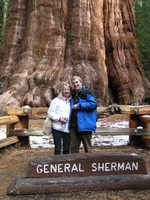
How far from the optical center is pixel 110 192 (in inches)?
145

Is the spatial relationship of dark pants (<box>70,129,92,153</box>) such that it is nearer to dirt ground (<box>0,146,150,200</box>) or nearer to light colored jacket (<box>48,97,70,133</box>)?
light colored jacket (<box>48,97,70,133</box>)

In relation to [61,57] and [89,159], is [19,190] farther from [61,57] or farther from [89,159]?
[61,57]

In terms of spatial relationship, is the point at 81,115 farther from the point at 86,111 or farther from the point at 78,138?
the point at 78,138

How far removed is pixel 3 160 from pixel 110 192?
9.01ft

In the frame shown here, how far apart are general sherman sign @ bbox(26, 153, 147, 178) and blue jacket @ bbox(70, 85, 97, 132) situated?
25.4 inches

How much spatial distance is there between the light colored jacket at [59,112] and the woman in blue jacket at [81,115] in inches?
3.4

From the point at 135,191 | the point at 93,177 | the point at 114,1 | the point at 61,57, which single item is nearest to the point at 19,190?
the point at 93,177

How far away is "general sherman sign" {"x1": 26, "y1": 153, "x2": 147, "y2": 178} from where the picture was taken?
3.63 m

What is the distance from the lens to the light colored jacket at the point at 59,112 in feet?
14.4

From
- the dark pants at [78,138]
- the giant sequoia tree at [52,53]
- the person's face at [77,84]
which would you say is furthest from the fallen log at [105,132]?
the giant sequoia tree at [52,53]

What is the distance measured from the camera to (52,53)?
11.2 meters

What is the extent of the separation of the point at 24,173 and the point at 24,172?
0.18 ft

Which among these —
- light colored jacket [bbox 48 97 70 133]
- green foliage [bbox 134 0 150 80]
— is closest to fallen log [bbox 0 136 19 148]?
light colored jacket [bbox 48 97 70 133]

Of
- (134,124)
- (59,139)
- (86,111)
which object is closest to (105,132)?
(134,124)
